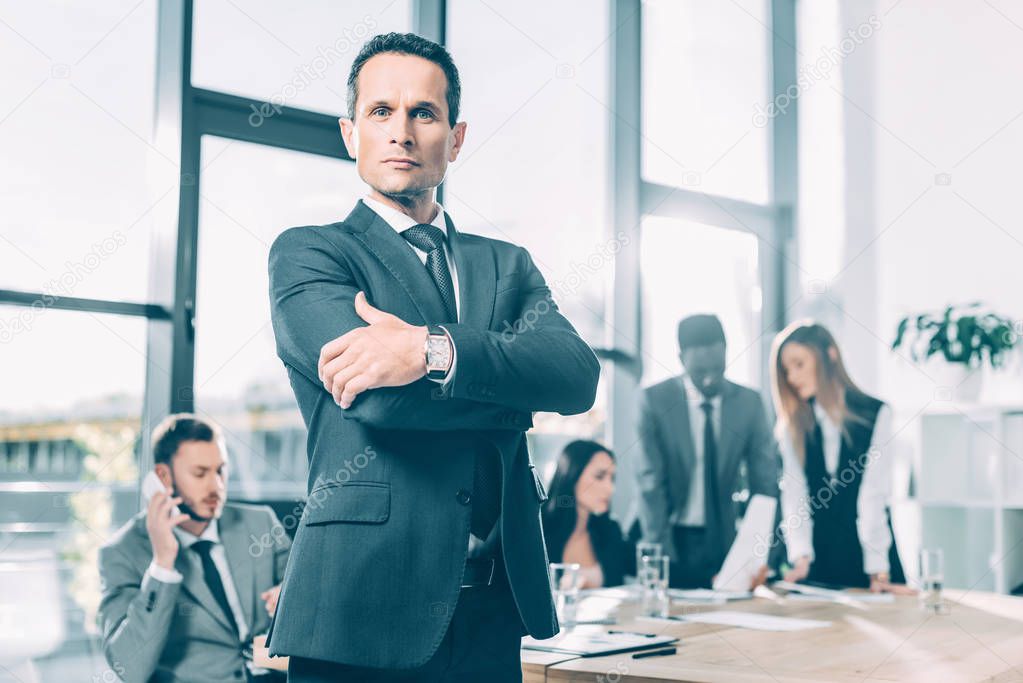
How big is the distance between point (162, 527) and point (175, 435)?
27cm

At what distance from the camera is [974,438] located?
464 centimetres

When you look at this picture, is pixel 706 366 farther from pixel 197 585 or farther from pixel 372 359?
pixel 372 359

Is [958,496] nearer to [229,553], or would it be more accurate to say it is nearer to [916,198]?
[916,198]

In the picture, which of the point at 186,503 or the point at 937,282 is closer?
the point at 186,503

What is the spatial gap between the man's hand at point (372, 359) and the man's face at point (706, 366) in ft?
9.12

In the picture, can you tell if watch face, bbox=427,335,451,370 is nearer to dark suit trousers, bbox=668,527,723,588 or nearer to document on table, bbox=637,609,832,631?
document on table, bbox=637,609,832,631

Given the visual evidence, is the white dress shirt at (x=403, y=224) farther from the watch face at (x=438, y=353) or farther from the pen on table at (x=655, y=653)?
the pen on table at (x=655, y=653)

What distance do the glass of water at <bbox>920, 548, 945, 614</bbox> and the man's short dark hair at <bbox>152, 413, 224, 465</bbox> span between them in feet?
6.37

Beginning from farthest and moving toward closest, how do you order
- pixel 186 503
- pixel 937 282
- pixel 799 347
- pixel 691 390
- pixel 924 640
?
1. pixel 937 282
2. pixel 691 390
3. pixel 799 347
4. pixel 186 503
5. pixel 924 640

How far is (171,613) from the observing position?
278 centimetres

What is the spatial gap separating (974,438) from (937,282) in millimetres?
862

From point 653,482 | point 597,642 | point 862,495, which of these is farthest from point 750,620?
point 653,482

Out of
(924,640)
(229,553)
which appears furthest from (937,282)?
(229,553)

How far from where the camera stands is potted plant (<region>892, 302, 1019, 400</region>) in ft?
15.0
